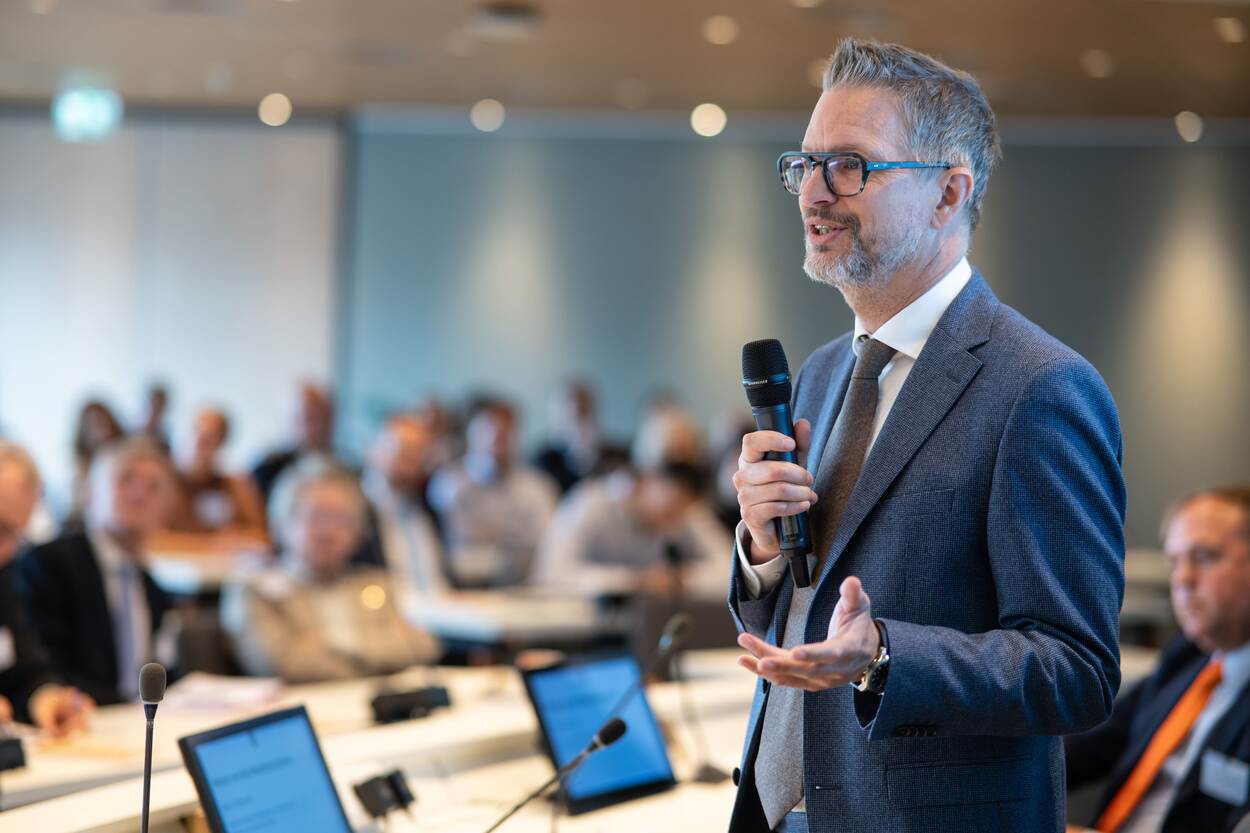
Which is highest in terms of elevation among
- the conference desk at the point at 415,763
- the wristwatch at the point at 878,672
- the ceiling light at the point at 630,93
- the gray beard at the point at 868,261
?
the ceiling light at the point at 630,93

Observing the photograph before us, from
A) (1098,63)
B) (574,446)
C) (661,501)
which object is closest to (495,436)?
(661,501)

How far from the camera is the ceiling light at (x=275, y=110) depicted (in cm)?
969

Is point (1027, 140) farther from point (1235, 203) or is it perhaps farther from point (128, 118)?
point (128, 118)

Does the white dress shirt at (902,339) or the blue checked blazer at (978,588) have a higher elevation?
the white dress shirt at (902,339)

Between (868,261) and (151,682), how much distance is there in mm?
1034

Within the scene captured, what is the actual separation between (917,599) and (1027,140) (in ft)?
29.6

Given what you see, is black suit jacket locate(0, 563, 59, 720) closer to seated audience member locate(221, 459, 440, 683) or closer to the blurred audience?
seated audience member locate(221, 459, 440, 683)

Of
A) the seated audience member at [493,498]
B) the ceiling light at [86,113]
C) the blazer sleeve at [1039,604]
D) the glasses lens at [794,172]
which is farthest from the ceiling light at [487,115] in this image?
the blazer sleeve at [1039,604]

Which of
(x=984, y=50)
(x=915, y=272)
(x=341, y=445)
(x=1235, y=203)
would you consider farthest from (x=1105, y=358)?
(x=915, y=272)

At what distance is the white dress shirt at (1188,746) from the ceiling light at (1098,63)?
5.28 metres

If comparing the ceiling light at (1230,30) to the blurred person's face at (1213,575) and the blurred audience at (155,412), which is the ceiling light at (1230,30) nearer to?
the blurred person's face at (1213,575)

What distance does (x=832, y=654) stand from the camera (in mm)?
1339

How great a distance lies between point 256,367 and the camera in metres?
10.1

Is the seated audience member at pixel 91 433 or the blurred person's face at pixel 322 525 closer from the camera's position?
the blurred person's face at pixel 322 525
